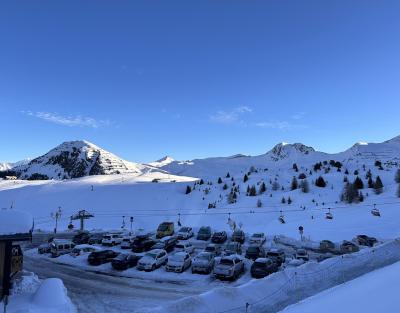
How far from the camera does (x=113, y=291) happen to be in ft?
79.9

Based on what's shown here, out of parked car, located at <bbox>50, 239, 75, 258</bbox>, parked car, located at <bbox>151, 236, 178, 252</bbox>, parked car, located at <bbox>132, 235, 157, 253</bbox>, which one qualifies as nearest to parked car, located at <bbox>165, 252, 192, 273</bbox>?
parked car, located at <bbox>151, 236, 178, 252</bbox>

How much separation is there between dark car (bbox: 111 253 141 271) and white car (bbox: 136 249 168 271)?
1.02m

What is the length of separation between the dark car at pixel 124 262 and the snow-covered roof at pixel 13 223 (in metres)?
Result: 10.1

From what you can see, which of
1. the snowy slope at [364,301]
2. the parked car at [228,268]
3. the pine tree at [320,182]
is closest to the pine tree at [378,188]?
the pine tree at [320,182]

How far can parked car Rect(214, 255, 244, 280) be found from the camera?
26823mm

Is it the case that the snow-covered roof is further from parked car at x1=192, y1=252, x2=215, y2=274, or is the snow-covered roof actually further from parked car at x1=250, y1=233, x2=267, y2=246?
parked car at x1=250, y1=233, x2=267, y2=246

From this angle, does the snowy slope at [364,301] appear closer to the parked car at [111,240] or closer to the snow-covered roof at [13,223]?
the snow-covered roof at [13,223]

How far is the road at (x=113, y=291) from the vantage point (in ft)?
70.0

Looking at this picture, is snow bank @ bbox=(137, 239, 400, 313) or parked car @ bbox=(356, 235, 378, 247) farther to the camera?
parked car @ bbox=(356, 235, 378, 247)

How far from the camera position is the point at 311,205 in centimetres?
6881

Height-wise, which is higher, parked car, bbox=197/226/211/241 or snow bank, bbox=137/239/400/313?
parked car, bbox=197/226/211/241

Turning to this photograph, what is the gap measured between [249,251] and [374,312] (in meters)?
24.1

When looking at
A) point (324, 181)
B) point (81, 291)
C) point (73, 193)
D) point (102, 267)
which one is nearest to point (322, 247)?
point (102, 267)

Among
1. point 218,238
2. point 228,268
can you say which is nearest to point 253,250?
point 228,268
